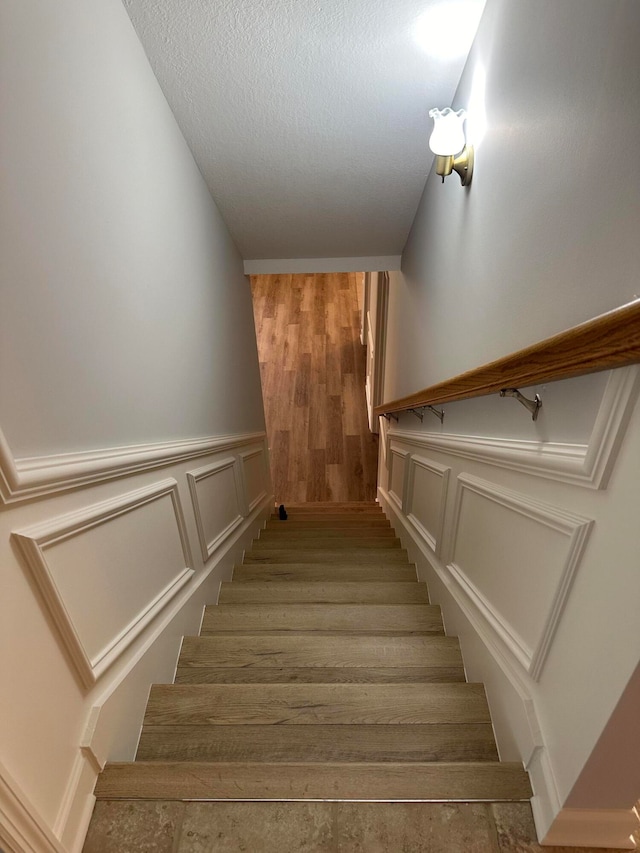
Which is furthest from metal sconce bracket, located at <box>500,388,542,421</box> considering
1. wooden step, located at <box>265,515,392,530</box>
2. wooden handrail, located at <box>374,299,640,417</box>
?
wooden step, located at <box>265,515,392,530</box>

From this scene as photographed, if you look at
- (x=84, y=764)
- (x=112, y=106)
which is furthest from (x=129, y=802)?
(x=112, y=106)

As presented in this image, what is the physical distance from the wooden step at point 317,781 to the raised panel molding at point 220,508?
3.08ft

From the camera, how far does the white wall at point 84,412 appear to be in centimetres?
81

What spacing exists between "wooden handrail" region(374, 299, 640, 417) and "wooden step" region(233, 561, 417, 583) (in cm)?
136

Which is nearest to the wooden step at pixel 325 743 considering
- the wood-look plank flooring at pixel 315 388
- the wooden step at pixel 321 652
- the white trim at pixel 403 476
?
the wooden step at pixel 321 652

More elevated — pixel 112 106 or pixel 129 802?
pixel 112 106

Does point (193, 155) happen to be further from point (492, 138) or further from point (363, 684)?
point (363, 684)

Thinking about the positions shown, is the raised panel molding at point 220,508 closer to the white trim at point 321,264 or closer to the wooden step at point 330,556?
the wooden step at point 330,556

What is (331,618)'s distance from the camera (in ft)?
5.69

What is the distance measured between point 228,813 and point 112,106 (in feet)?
6.30

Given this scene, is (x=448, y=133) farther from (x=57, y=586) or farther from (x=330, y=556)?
(x=330, y=556)

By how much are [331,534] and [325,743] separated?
6.38 feet

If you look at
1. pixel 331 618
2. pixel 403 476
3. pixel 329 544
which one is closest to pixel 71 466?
pixel 331 618

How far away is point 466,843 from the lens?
2.93 ft
